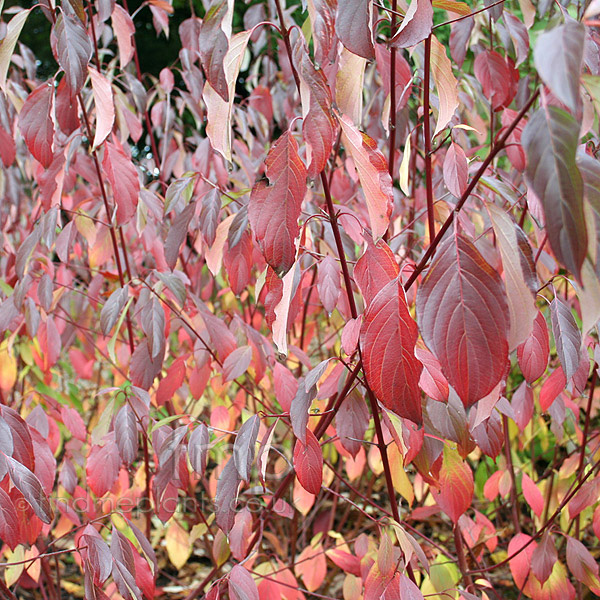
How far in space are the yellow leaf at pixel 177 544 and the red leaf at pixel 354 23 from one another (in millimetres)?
1312

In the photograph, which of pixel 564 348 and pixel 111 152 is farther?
pixel 111 152

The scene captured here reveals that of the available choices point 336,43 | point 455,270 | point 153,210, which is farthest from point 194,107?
point 455,270

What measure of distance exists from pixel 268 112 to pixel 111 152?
3.10 ft

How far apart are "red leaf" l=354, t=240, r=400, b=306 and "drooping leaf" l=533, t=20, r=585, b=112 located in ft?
1.07

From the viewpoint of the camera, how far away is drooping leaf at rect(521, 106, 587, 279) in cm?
41

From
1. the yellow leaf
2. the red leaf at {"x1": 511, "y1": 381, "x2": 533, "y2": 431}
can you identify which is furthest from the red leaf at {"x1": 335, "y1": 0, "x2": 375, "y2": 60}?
the yellow leaf

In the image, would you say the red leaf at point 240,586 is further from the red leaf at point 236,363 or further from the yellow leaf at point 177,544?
the yellow leaf at point 177,544

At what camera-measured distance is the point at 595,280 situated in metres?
0.47

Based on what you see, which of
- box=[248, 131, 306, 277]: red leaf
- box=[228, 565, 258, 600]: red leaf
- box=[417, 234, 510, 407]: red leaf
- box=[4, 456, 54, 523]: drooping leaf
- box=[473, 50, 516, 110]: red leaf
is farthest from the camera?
box=[473, 50, 516, 110]: red leaf

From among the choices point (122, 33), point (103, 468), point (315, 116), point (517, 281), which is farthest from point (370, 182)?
point (122, 33)

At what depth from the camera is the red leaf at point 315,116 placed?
60cm

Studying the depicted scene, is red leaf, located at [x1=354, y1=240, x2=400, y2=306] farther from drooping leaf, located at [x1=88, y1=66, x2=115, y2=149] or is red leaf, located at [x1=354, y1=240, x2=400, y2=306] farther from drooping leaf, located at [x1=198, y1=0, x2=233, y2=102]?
drooping leaf, located at [x1=88, y1=66, x2=115, y2=149]

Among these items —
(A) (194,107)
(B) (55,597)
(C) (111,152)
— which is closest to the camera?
(C) (111,152)

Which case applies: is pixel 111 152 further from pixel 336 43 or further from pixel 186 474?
pixel 186 474
